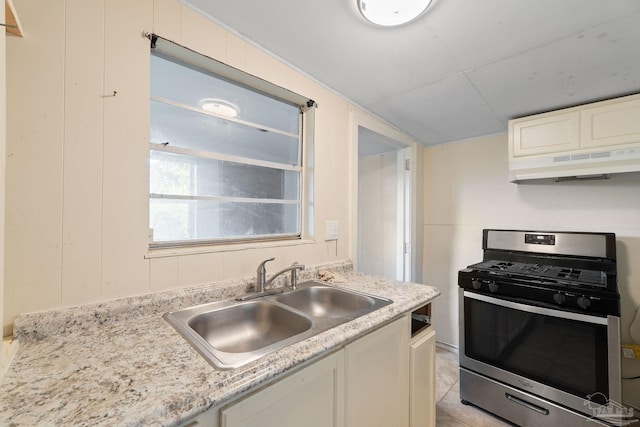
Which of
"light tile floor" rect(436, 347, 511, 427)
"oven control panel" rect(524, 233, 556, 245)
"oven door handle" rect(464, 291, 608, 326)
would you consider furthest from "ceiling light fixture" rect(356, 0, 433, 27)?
"light tile floor" rect(436, 347, 511, 427)

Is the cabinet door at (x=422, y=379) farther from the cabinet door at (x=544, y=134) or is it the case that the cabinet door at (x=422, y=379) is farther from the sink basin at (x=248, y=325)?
the cabinet door at (x=544, y=134)

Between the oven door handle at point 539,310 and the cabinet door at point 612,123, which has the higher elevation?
the cabinet door at point 612,123

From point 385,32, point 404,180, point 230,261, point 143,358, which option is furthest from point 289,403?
point 404,180

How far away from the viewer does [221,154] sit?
1.31m

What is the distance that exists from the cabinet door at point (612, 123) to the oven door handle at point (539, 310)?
3.39 feet

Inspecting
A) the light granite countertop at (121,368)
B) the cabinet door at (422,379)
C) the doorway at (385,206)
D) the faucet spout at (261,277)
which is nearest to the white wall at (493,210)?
the doorway at (385,206)

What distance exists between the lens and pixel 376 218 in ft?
9.25

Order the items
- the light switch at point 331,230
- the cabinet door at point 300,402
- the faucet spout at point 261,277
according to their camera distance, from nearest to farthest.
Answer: the cabinet door at point 300,402 → the faucet spout at point 261,277 → the light switch at point 331,230

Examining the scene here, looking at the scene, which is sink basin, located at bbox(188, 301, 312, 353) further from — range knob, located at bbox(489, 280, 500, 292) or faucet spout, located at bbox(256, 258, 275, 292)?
range knob, located at bbox(489, 280, 500, 292)

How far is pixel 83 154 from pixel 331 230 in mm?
1261

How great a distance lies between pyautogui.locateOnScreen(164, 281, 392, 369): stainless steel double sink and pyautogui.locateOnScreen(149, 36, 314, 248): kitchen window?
0.35 meters

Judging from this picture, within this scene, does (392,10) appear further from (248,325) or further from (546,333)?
(546,333)

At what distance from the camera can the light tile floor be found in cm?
165

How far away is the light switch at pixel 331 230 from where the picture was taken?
66.2 inches
